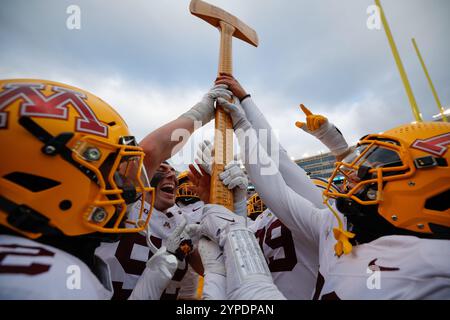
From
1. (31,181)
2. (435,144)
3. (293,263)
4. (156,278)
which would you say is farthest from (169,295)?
(435,144)

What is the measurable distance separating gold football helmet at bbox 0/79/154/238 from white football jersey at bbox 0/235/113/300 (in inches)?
3.2

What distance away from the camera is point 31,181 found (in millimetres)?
894

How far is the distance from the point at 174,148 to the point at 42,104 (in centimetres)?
108

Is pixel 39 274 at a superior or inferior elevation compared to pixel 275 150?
inferior

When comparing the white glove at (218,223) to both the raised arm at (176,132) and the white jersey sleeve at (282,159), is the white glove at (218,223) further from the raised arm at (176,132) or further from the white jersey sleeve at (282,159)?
the white jersey sleeve at (282,159)

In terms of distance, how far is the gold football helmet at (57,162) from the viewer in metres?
0.86

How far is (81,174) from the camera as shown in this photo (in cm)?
97

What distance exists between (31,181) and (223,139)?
160 centimetres

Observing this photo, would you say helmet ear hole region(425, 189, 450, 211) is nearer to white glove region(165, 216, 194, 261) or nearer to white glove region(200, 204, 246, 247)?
white glove region(200, 204, 246, 247)

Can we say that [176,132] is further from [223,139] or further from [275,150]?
[275,150]

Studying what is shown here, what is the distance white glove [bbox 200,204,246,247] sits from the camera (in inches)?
58.7

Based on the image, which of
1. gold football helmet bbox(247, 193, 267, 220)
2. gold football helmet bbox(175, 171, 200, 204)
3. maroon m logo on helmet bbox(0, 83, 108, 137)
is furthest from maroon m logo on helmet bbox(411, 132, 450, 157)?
gold football helmet bbox(247, 193, 267, 220)
